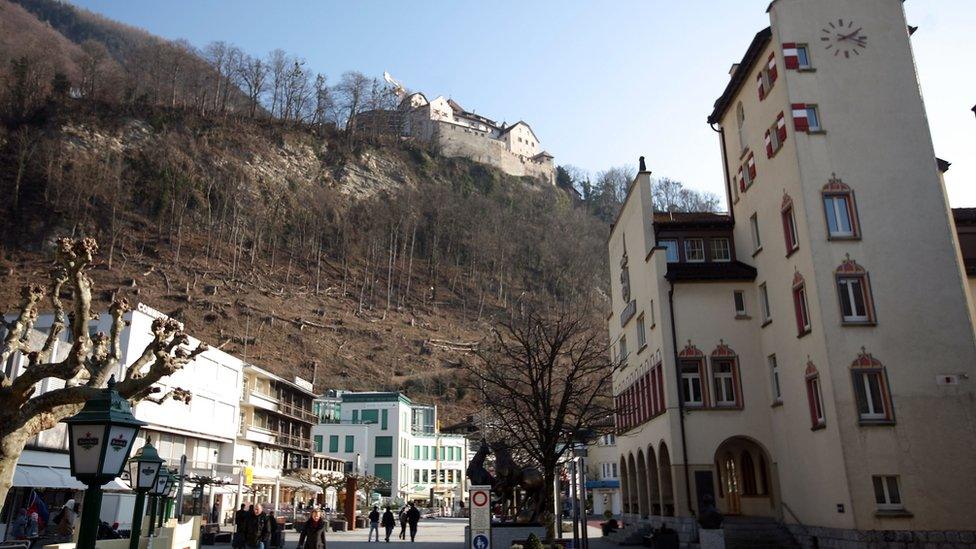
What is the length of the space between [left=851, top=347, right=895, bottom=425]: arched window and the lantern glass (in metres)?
19.8

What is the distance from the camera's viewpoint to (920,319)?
21.4m

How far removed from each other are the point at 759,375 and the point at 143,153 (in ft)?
291

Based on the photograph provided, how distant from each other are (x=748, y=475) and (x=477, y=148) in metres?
119

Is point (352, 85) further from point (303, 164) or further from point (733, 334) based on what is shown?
point (733, 334)

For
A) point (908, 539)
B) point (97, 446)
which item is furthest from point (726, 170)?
point (97, 446)

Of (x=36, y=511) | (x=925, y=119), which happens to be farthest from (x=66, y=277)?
(x=925, y=119)

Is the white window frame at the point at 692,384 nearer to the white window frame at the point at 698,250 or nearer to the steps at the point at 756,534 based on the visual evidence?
the steps at the point at 756,534

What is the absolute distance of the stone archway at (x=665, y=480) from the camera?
2664cm

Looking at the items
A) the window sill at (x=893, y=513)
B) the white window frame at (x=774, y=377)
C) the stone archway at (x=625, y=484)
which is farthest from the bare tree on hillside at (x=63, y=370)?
the stone archway at (x=625, y=484)

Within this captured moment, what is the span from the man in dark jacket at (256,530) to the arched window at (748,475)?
17197mm

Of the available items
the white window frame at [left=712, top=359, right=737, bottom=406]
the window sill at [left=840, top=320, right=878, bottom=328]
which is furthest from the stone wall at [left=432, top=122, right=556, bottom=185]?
the window sill at [left=840, top=320, right=878, bottom=328]

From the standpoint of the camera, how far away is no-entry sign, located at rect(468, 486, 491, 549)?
13.7 m

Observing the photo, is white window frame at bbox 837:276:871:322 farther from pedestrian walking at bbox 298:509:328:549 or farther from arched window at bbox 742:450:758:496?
pedestrian walking at bbox 298:509:328:549

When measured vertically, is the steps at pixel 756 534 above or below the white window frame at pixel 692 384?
below
